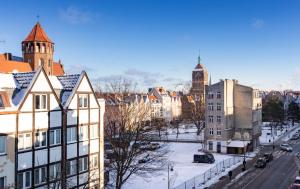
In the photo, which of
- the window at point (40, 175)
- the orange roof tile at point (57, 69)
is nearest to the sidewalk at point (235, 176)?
the window at point (40, 175)

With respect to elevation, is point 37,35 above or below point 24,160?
above

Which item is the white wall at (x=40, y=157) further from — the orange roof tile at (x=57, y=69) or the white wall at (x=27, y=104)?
the orange roof tile at (x=57, y=69)

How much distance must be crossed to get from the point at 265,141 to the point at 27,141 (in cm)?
7246

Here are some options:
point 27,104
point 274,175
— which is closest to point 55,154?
point 27,104

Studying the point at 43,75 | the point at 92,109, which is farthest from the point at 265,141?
the point at 43,75

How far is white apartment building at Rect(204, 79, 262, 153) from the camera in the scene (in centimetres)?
6738

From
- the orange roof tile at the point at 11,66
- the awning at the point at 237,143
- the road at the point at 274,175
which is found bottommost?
the road at the point at 274,175

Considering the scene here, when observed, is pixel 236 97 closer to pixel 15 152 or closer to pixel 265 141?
pixel 265 141

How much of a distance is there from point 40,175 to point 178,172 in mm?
25007

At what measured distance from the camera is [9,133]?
2406 centimetres

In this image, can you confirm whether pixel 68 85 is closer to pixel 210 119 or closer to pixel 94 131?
pixel 94 131

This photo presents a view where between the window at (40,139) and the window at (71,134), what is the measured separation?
2.67 metres

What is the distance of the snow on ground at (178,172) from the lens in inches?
1597

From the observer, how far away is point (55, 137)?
1109 inches
